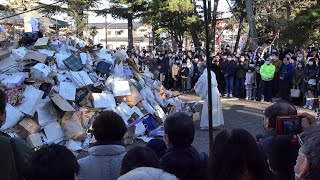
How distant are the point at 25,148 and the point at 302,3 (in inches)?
1086

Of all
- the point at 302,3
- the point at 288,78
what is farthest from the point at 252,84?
the point at 302,3

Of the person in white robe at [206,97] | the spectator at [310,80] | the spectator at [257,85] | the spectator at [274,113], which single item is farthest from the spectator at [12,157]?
the spectator at [257,85]

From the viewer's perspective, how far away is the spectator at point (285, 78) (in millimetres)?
15289

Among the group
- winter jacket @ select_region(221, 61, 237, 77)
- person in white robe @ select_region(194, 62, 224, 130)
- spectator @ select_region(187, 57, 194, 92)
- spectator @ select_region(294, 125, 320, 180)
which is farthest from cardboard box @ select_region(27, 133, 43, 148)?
spectator @ select_region(187, 57, 194, 92)

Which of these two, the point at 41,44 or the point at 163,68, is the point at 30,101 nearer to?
the point at 41,44

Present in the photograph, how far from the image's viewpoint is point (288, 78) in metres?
15.3

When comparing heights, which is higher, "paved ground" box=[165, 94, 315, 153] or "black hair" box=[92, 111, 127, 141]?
"black hair" box=[92, 111, 127, 141]

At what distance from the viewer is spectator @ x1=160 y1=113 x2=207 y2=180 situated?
3100 millimetres

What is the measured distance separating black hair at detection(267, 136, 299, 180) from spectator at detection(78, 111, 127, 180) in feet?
3.46

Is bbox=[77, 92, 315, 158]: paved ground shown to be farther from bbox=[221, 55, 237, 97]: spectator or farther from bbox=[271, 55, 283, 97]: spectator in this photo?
bbox=[221, 55, 237, 97]: spectator

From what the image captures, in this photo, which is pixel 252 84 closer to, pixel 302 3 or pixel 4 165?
pixel 302 3

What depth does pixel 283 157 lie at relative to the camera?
2.73 m

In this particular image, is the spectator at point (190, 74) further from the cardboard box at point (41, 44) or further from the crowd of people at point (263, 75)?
the cardboard box at point (41, 44)

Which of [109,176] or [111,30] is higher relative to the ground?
[111,30]
